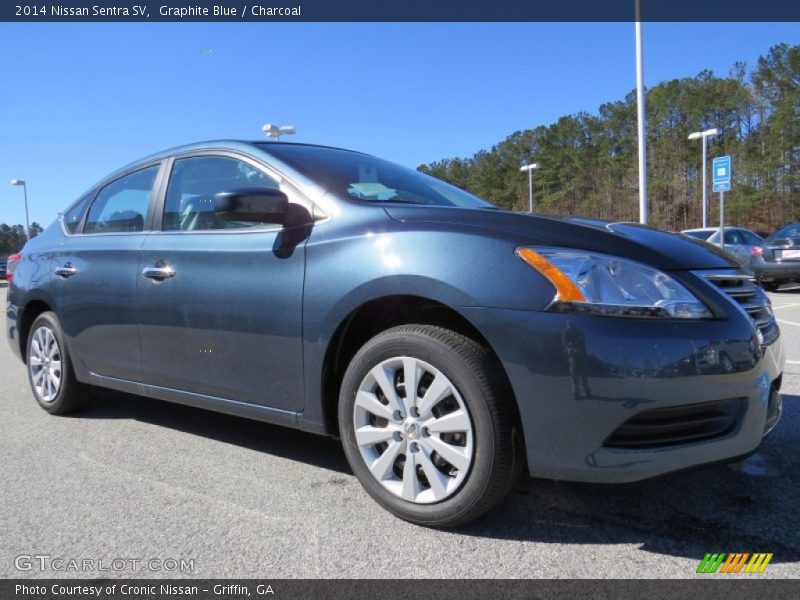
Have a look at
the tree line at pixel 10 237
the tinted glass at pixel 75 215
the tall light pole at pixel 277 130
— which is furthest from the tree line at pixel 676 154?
the tree line at pixel 10 237

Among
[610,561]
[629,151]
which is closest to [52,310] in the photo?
[610,561]

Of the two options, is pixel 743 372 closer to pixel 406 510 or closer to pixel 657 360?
pixel 657 360

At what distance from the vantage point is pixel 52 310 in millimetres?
3986

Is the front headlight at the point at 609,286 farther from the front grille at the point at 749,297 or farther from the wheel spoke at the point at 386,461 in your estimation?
the wheel spoke at the point at 386,461

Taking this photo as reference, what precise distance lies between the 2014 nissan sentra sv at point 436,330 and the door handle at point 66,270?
0.58m

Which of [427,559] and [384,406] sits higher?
[384,406]

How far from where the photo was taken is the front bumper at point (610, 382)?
1.95m

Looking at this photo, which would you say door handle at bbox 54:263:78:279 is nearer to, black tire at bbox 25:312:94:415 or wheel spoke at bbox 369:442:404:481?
black tire at bbox 25:312:94:415

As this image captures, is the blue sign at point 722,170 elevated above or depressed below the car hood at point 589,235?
above

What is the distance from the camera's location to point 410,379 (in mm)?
2293

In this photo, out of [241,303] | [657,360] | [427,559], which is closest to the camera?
[657,360]

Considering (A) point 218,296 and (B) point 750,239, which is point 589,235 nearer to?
(A) point 218,296

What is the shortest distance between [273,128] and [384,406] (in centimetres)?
1686

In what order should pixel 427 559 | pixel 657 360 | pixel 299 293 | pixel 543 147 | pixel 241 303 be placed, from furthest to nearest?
1. pixel 543 147
2. pixel 241 303
3. pixel 299 293
4. pixel 427 559
5. pixel 657 360
